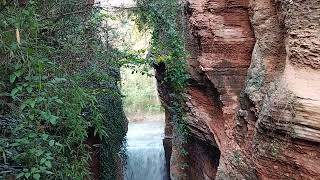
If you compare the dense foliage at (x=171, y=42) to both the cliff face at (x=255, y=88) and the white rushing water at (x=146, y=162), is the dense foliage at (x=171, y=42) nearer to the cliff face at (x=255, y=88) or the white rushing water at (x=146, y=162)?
the cliff face at (x=255, y=88)

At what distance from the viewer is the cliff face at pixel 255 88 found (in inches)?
142

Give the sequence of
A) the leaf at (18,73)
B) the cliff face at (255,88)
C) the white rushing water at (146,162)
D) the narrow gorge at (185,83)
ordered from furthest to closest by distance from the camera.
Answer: the white rushing water at (146,162) → the cliff face at (255,88) → the narrow gorge at (185,83) → the leaf at (18,73)

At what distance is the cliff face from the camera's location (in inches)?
142

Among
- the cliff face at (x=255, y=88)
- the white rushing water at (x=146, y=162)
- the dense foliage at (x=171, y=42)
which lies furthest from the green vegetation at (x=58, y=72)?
the white rushing water at (x=146, y=162)

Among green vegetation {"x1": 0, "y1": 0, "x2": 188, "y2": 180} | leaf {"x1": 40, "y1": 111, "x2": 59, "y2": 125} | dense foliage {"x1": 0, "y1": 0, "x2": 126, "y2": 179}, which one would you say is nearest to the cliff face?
green vegetation {"x1": 0, "y1": 0, "x2": 188, "y2": 180}

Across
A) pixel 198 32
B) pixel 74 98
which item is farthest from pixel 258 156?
pixel 198 32

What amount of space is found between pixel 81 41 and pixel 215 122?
2557 millimetres

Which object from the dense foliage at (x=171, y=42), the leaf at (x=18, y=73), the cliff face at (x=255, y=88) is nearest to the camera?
the leaf at (x=18, y=73)

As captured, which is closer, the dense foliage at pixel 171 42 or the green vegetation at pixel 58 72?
the green vegetation at pixel 58 72

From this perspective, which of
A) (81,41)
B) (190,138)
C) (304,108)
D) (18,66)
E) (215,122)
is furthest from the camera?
(190,138)

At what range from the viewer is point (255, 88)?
473 cm

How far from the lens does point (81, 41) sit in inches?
229

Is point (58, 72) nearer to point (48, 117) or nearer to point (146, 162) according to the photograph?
point (48, 117)

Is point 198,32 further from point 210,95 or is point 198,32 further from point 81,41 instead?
point 81,41
